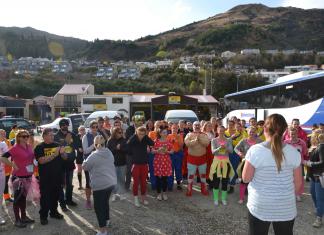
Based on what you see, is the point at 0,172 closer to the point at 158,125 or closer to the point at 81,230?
the point at 81,230

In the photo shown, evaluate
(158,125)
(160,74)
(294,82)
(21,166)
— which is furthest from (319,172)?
(160,74)

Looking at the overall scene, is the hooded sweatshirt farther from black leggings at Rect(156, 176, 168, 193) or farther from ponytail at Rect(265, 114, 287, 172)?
ponytail at Rect(265, 114, 287, 172)

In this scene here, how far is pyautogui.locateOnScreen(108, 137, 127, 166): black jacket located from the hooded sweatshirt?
5.54ft

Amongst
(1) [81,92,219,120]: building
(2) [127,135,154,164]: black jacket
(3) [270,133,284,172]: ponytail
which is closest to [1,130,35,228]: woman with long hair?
(2) [127,135,154,164]: black jacket

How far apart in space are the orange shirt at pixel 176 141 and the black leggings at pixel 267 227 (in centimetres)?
498

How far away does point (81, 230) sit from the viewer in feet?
17.7

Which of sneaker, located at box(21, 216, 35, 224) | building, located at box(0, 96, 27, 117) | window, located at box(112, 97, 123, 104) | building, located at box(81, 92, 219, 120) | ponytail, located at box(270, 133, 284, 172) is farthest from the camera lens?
building, located at box(0, 96, 27, 117)

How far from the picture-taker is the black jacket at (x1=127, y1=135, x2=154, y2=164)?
6.72 meters

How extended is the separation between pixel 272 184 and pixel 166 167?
441 centimetres

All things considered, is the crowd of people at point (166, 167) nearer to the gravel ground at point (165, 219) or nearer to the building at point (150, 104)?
the gravel ground at point (165, 219)

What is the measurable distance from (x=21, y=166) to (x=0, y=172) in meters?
0.36

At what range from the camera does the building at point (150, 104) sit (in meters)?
42.1

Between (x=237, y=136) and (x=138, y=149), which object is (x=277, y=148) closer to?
(x=138, y=149)

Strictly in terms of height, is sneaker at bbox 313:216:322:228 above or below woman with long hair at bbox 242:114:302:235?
below
